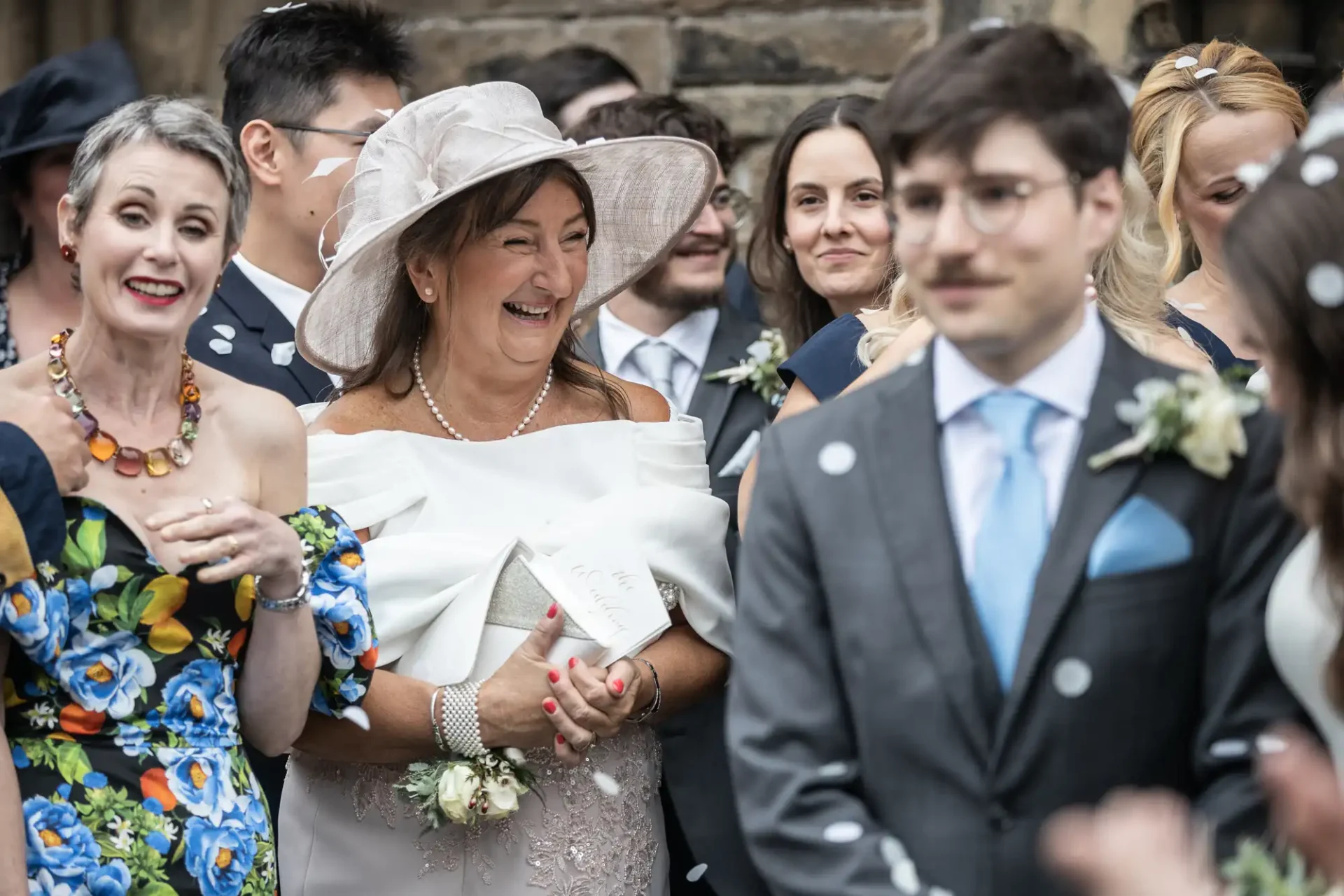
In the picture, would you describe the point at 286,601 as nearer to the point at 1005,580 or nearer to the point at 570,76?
the point at 1005,580

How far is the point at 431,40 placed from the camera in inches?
251

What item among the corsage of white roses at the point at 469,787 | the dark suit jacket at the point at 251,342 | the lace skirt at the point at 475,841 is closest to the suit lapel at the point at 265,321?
the dark suit jacket at the point at 251,342

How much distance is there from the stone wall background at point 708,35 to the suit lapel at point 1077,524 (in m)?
3.63

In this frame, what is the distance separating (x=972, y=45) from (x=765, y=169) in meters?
4.12

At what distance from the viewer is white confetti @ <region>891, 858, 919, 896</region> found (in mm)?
2049

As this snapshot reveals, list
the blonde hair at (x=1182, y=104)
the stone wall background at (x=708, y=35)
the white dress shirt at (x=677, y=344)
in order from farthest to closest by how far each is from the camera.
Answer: the stone wall background at (x=708, y=35)
the white dress shirt at (x=677, y=344)
the blonde hair at (x=1182, y=104)

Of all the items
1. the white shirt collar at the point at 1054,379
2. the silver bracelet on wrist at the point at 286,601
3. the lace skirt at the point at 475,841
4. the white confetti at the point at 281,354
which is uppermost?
the white shirt collar at the point at 1054,379

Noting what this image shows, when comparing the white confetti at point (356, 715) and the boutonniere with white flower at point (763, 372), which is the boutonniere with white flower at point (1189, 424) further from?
the boutonniere with white flower at point (763, 372)

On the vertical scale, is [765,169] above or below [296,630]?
A: below

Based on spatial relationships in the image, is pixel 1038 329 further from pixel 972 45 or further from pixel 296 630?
pixel 296 630

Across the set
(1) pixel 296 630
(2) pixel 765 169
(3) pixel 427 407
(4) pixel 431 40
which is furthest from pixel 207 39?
(1) pixel 296 630

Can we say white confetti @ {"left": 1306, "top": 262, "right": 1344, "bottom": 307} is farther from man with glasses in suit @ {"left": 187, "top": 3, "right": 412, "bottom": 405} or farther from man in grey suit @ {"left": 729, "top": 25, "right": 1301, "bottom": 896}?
man with glasses in suit @ {"left": 187, "top": 3, "right": 412, "bottom": 405}

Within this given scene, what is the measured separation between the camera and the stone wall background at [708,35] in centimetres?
559

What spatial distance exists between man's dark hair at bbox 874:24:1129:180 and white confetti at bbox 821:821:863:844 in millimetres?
790
